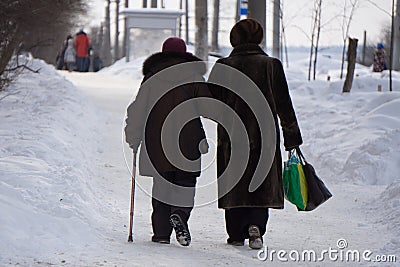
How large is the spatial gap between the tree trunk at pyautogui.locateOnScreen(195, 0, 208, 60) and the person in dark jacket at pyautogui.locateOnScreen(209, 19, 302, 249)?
65.1 ft

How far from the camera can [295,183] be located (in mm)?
7090

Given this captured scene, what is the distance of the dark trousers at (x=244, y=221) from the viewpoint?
7117mm

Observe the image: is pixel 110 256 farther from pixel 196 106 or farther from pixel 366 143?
pixel 366 143

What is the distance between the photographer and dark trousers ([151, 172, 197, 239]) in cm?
713

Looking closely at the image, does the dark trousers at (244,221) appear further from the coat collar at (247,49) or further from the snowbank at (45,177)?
the coat collar at (247,49)

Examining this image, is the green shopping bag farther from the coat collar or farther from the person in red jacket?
the person in red jacket

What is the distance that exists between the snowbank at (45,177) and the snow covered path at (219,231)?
257 mm

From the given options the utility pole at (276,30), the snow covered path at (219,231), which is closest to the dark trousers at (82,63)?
the utility pole at (276,30)

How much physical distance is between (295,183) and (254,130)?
549mm

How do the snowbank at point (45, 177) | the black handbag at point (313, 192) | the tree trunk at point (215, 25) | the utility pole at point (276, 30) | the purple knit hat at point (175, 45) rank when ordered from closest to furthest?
1. the snowbank at point (45, 177)
2. the black handbag at point (313, 192)
3. the purple knit hat at point (175, 45)
4. the utility pole at point (276, 30)
5. the tree trunk at point (215, 25)

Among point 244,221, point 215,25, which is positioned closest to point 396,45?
point 215,25

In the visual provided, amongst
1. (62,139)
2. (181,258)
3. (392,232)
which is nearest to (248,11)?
(62,139)

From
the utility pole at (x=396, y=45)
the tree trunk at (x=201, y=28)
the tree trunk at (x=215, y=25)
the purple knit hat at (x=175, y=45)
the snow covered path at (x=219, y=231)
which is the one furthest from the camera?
the tree trunk at (x=215, y=25)

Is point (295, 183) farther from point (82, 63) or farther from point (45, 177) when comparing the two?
point (82, 63)
